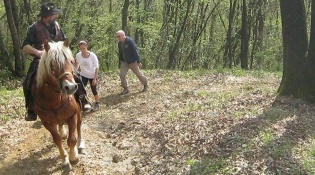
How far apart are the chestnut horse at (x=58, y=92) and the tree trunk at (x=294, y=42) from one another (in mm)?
5569

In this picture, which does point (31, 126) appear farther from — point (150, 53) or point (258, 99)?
point (150, 53)

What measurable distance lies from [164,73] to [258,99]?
6825mm

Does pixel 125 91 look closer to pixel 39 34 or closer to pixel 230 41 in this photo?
pixel 39 34

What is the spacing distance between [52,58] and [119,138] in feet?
11.0

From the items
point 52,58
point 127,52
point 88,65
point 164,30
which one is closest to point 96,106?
point 88,65

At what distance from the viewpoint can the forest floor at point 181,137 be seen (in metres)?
7.02

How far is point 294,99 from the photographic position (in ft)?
32.1

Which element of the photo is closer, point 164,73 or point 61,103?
point 61,103

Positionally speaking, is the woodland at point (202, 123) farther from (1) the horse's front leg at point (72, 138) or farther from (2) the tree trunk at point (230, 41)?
(2) the tree trunk at point (230, 41)

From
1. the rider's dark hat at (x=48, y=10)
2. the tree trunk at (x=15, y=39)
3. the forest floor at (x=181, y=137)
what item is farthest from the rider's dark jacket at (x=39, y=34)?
the tree trunk at (x=15, y=39)

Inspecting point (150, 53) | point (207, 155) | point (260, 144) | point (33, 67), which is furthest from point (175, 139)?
point (150, 53)

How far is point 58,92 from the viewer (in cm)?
661

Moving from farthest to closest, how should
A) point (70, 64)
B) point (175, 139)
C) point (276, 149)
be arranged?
point (175, 139) < point (276, 149) < point (70, 64)

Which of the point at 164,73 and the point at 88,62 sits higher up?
the point at 88,62
